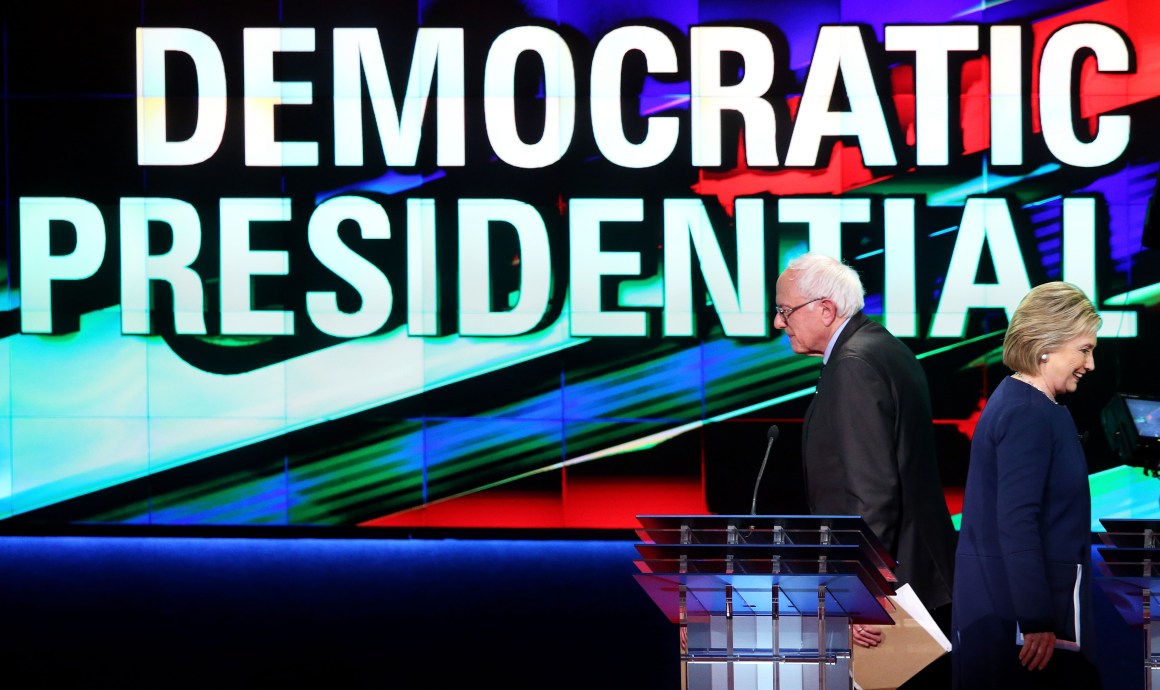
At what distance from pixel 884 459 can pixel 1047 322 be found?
0.49m

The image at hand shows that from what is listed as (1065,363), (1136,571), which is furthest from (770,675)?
(1065,363)

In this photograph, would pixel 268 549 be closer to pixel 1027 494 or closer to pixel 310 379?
pixel 310 379

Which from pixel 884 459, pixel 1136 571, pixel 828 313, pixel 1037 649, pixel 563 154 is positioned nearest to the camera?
pixel 1136 571

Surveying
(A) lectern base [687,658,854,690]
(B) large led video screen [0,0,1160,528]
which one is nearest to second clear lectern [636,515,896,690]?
(A) lectern base [687,658,854,690]

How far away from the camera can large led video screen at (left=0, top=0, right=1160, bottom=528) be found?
7.25 meters

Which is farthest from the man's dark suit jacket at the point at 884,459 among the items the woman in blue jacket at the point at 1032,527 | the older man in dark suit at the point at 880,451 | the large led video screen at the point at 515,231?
the large led video screen at the point at 515,231

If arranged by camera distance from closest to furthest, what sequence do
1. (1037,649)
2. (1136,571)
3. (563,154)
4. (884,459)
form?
(1136,571), (1037,649), (884,459), (563,154)

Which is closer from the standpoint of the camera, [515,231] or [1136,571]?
A: [1136,571]

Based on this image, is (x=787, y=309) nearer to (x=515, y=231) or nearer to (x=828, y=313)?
(x=828, y=313)

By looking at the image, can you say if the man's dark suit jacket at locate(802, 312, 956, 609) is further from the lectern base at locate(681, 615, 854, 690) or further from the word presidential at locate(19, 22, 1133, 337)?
the word presidential at locate(19, 22, 1133, 337)

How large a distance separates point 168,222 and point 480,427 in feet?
6.99

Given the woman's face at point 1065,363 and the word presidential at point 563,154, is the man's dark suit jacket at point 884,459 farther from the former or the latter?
the word presidential at point 563,154

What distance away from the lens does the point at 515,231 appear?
7336 millimetres

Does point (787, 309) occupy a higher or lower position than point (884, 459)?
higher
